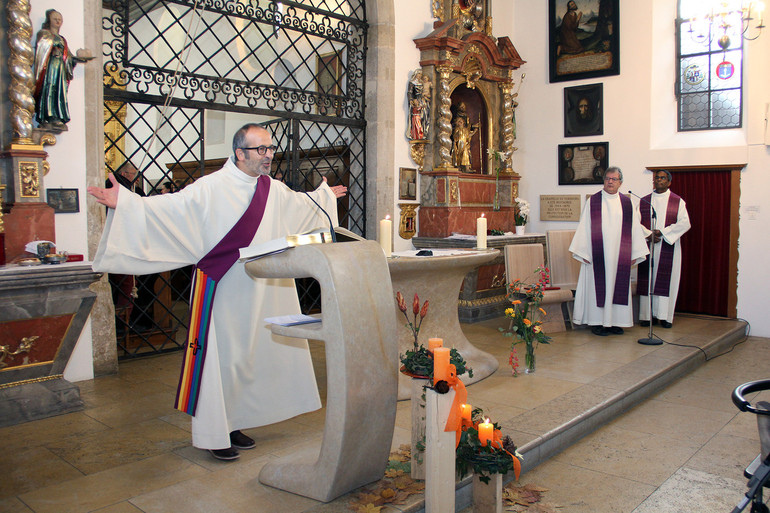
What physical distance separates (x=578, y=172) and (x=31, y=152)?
6.97 metres

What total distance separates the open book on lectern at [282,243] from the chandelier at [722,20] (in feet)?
22.6

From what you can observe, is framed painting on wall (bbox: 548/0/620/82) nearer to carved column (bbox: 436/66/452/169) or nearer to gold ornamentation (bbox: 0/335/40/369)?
carved column (bbox: 436/66/452/169)

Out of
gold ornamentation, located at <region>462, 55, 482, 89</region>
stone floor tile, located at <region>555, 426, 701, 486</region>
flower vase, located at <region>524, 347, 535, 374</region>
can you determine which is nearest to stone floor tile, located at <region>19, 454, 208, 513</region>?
stone floor tile, located at <region>555, 426, 701, 486</region>

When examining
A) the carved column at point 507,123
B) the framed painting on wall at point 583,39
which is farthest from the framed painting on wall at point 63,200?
the framed painting on wall at point 583,39

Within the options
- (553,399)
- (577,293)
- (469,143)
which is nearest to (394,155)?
(469,143)

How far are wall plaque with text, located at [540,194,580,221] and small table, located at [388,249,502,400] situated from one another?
437 centimetres

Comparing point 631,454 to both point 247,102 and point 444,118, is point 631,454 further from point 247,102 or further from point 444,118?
point 444,118

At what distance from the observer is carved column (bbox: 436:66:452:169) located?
805 centimetres

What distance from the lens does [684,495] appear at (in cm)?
333

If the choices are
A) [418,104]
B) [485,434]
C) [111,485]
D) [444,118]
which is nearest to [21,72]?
[111,485]

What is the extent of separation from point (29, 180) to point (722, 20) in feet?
25.0

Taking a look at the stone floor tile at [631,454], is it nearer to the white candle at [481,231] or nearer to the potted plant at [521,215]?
the white candle at [481,231]

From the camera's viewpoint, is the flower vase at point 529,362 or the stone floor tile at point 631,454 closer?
the stone floor tile at point 631,454

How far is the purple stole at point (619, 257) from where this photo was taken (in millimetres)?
6941
